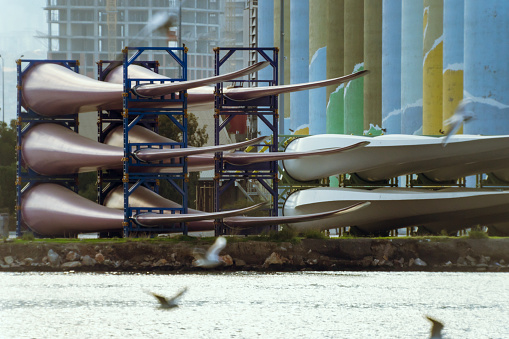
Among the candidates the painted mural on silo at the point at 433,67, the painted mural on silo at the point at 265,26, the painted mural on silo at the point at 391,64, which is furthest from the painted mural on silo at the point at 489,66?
the painted mural on silo at the point at 265,26

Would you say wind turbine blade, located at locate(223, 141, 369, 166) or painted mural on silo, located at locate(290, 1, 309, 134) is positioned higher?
painted mural on silo, located at locate(290, 1, 309, 134)

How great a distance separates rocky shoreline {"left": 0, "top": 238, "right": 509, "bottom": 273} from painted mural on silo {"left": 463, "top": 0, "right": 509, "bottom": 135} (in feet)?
33.8

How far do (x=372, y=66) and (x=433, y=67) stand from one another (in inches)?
381

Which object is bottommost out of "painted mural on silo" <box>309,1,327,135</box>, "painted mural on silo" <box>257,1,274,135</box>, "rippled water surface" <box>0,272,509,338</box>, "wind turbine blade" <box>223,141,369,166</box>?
"rippled water surface" <box>0,272,509,338</box>

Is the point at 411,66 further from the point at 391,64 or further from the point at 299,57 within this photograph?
the point at 299,57

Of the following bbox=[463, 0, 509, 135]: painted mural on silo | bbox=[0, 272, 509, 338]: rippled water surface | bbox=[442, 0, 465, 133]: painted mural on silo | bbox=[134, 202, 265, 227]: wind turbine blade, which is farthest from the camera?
bbox=[442, 0, 465, 133]: painted mural on silo

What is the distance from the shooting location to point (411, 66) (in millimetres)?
57469

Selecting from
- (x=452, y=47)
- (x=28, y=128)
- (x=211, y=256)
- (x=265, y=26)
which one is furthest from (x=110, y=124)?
(x=265, y=26)

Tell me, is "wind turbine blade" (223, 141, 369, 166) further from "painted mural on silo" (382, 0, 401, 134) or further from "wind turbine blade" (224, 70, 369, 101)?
"painted mural on silo" (382, 0, 401, 134)

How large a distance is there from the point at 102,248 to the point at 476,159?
1563 cm

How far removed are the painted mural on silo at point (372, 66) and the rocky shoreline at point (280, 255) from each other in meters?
25.0

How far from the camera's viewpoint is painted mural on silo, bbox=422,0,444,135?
177 ft

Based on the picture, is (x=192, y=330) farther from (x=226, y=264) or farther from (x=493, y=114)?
(x=493, y=114)

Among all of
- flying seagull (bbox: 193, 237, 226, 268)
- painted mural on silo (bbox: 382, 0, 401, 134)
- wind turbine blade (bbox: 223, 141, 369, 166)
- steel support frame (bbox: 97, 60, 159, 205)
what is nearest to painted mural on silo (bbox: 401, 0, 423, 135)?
painted mural on silo (bbox: 382, 0, 401, 134)
